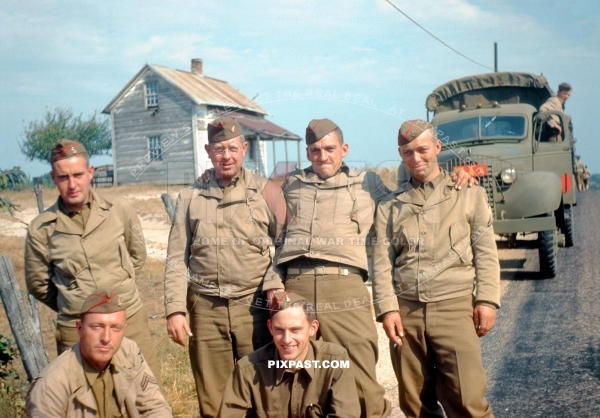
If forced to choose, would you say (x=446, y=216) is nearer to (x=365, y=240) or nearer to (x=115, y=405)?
(x=365, y=240)

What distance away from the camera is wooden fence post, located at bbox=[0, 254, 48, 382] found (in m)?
4.75

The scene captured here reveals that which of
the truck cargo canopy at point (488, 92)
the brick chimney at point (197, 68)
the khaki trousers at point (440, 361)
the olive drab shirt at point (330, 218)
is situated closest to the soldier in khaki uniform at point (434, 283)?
the khaki trousers at point (440, 361)

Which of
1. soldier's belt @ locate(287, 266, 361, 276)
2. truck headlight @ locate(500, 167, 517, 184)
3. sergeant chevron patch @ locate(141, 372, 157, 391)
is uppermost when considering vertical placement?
truck headlight @ locate(500, 167, 517, 184)

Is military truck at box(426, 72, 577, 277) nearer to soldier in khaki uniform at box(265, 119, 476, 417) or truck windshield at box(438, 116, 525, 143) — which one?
truck windshield at box(438, 116, 525, 143)

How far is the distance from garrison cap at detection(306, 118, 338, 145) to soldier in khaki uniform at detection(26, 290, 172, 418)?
1321 millimetres

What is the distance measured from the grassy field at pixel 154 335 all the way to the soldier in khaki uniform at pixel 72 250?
0.96 metres

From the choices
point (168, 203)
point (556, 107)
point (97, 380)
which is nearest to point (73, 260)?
point (97, 380)

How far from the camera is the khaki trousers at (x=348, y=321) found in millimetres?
3695

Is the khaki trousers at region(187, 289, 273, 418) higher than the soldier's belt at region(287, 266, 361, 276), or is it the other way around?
the soldier's belt at region(287, 266, 361, 276)

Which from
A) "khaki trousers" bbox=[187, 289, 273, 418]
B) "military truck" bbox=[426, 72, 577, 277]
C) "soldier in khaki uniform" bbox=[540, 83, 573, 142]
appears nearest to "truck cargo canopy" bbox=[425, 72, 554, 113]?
"military truck" bbox=[426, 72, 577, 277]

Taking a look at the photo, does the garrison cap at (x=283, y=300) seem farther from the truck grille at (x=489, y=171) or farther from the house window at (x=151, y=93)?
the house window at (x=151, y=93)

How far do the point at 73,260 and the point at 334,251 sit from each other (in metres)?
1.43

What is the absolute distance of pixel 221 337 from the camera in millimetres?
3850

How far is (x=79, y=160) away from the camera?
3.68 m
